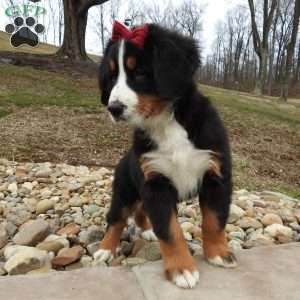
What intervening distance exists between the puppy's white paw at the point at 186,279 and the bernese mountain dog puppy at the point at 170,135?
4 cm

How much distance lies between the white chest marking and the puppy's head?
14 cm

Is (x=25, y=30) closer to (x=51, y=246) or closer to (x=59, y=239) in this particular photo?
(x=59, y=239)

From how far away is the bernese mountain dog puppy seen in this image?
2570 millimetres

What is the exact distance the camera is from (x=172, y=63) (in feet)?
8.66

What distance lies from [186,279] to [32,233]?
1.52 meters

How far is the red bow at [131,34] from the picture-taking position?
2.69m

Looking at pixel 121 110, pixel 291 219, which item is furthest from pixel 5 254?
pixel 291 219

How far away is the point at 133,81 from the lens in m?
2.66

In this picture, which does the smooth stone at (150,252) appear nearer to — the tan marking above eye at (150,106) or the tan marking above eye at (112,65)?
the tan marking above eye at (150,106)

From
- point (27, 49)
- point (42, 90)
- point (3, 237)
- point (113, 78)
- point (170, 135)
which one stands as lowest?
point (3, 237)

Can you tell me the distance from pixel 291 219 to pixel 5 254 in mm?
2481

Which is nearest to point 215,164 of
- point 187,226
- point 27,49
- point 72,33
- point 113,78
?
point 113,78

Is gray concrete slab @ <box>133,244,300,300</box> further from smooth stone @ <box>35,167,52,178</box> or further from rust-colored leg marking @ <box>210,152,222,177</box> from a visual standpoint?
smooth stone @ <box>35,167,52,178</box>

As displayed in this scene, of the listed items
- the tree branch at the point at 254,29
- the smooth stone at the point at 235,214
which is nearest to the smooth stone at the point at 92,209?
the smooth stone at the point at 235,214
